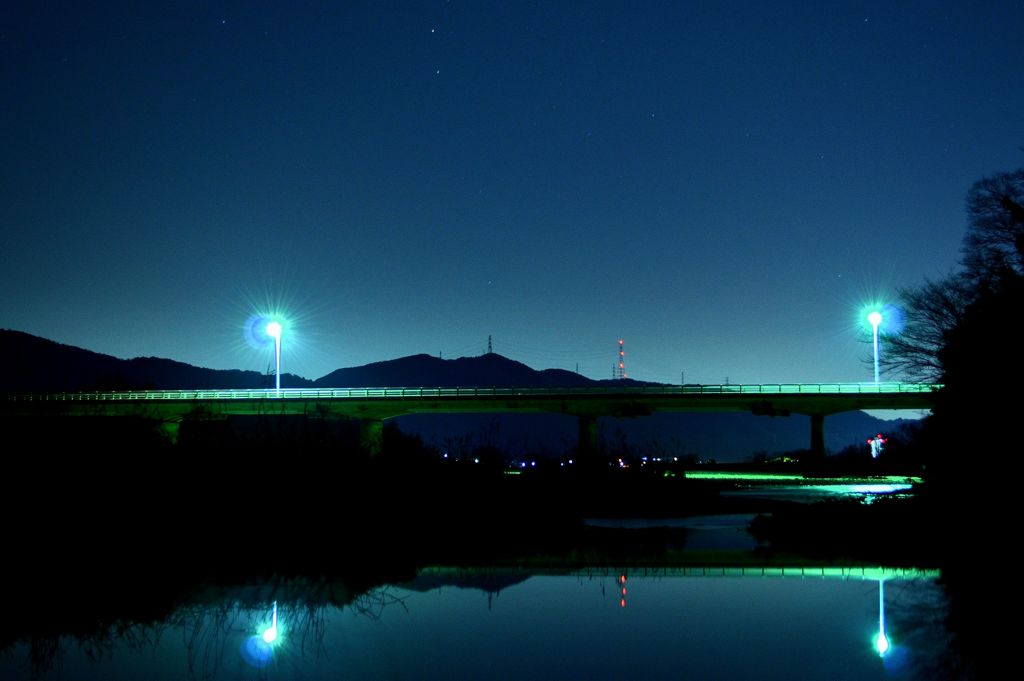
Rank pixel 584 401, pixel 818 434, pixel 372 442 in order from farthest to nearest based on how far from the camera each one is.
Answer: pixel 818 434, pixel 584 401, pixel 372 442

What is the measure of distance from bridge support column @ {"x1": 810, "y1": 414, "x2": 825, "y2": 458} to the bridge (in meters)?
0.08

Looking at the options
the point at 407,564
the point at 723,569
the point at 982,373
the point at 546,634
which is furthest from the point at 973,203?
the point at 546,634

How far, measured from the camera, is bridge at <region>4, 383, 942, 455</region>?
77.1 meters

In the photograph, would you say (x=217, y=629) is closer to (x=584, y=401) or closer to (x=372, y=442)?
(x=372, y=442)

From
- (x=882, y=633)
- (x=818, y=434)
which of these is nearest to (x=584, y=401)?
(x=818, y=434)

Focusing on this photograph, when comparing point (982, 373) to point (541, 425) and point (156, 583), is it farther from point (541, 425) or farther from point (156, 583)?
point (541, 425)

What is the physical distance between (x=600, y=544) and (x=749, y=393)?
57.3 m

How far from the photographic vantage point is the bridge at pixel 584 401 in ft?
253

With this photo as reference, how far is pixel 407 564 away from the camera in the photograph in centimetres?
1767

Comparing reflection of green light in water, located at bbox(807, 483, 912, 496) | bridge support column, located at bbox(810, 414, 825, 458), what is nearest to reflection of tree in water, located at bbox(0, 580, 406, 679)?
reflection of green light in water, located at bbox(807, 483, 912, 496)

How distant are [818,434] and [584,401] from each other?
1869 centimetres

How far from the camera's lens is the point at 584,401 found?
79438 millimetres

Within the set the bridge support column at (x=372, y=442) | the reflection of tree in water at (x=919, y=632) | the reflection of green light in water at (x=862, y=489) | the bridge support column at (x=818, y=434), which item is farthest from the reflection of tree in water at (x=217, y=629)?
the bridge support column at (x=818, y=434)

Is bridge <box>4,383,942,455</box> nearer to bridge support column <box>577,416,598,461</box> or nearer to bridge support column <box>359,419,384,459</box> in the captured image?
bridge support column <box>577,416,598,461</box>
